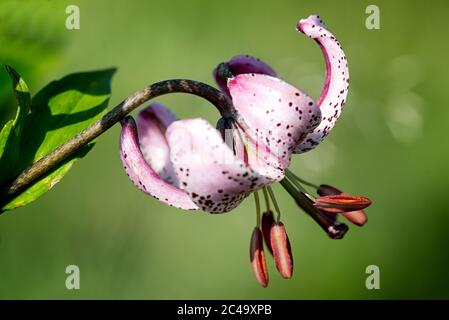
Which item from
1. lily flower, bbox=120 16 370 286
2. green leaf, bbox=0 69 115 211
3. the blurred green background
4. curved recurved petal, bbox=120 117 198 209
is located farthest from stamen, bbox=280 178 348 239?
the blurred green background

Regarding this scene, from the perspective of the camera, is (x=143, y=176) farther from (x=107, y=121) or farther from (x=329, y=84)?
(x=329, y=84)

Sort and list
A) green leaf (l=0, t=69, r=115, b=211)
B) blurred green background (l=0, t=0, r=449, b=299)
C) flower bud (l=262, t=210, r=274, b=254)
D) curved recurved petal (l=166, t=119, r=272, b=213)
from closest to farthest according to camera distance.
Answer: curved recurved petal (l=166, t=119, r=272, b=213) → green leaf (l=0, t=69, r=115, b=211) → flower bud (l=262, t=210, r=274, b=254) → blurred green background (l=0, t=0, r=449, b=299)

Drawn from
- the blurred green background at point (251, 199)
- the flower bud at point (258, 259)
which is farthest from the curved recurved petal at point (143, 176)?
the blurred green background at point (251, 199)

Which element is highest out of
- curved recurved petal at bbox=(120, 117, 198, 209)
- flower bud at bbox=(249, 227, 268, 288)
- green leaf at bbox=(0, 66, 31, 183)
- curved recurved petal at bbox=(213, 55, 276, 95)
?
curved recurved petal at bbox=(213, 55, 276, 95)

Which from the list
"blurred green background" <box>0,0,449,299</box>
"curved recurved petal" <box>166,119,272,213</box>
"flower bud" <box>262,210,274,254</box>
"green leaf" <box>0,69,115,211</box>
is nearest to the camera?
"curved recurved petal" <box>166,119,272,213</box>

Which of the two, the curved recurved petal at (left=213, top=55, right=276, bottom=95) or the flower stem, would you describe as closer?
the flower stem

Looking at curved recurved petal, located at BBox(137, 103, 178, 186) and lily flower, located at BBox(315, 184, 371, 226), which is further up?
curved recurved petal, located at BBox(137, 103, 178, 186)

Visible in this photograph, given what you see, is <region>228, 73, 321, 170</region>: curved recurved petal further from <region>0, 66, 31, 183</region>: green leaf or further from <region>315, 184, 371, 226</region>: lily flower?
<region>0, 66, 31, 183</region>: green leaf

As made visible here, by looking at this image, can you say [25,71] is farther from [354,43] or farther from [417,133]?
[354,43]

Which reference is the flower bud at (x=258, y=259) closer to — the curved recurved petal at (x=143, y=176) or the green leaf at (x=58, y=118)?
the curved recurved petal at (x=143, y=176)
